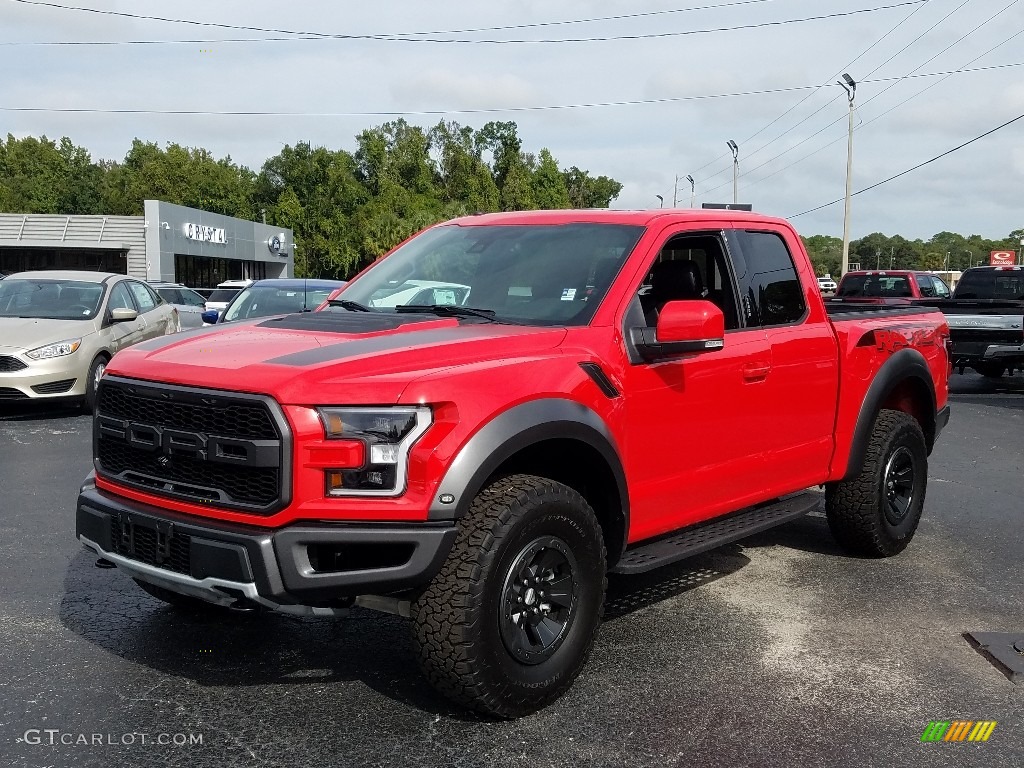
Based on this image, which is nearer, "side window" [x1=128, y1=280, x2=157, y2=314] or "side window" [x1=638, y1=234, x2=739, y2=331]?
"side window" [x1=638, y1=234, x2=739, y2=331]

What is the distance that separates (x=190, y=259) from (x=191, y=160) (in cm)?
6487

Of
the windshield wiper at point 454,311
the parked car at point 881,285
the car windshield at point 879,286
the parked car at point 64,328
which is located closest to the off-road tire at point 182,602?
the windshield wiper at point 454,311

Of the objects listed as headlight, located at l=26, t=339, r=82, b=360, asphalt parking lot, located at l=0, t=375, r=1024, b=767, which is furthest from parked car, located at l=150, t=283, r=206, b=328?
asphalt parking lot, located at l=0, t=375, r=1024, b=767

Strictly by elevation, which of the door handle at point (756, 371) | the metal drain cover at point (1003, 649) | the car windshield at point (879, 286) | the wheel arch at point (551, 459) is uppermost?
the car windshield at point (879, 286)

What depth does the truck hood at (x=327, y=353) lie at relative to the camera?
3.63 meters

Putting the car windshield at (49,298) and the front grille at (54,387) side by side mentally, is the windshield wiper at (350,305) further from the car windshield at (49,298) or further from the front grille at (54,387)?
the car windshield at (49,298)

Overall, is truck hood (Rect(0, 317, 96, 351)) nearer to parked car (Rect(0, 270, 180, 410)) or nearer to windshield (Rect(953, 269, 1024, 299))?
parked car (Rect(0, 270, 180, 410))

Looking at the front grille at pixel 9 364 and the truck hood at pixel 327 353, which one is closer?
the truck hood at pixel 327 353

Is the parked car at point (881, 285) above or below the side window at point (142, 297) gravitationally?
above

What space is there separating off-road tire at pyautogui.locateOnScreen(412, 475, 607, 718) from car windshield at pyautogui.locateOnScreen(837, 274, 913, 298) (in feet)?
58.3

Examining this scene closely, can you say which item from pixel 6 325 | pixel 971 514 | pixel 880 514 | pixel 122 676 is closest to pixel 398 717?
pixel 122 676

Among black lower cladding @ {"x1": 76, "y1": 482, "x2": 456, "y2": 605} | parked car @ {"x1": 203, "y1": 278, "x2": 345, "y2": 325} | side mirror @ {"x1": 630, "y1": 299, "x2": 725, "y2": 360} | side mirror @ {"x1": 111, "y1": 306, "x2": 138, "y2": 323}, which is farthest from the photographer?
side mirror @ {"x1": 111, "y1": 306, "x2": 138, "y2": 323}

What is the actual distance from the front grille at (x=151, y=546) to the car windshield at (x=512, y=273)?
63.2 inches

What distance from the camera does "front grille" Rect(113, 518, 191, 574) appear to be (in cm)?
376
